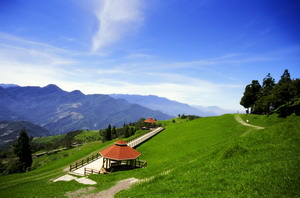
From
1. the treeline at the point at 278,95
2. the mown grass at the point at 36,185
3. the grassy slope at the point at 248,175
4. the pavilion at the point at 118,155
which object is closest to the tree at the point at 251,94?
the treeline at the point at 278,95

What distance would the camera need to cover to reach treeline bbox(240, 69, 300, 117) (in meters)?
43.0

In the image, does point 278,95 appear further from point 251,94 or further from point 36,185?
point 36,185

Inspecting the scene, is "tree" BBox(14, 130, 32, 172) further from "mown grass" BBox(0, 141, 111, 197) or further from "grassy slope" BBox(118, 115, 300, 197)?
"grassy slope" BBox(118, 115, 300, 197)

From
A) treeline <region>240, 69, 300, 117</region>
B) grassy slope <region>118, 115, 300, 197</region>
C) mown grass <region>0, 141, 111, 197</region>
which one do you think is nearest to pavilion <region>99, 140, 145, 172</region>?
mown grass <region>0, 141, 111, 197</region>

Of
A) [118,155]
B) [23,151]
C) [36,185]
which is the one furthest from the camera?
[23,151]

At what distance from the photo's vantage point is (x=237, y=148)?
22297 millimetres

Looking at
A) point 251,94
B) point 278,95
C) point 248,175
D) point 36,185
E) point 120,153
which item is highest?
point 251,94

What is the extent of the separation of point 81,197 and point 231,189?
51.6 feet

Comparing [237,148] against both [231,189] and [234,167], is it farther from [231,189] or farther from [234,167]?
[231,189]

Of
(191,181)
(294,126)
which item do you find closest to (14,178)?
(191,181)

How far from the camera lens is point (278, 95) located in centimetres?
4372

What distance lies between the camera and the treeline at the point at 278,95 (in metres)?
43.0

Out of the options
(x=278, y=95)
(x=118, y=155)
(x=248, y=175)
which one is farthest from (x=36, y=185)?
(x=278, y=95)

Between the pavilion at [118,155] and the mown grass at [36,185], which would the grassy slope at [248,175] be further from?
the pavilion at [118,155]
